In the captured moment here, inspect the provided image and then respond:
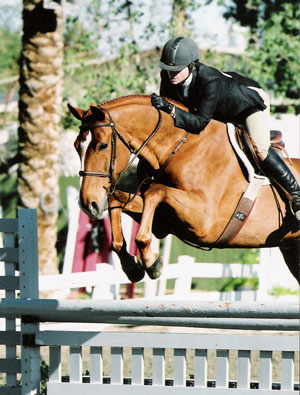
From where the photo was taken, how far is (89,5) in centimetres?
948

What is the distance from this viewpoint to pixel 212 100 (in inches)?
140

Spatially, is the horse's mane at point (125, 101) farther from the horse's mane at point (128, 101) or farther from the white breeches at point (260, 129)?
the white breeches at point (260, 129)

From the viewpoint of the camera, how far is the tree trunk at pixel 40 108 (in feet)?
25.7

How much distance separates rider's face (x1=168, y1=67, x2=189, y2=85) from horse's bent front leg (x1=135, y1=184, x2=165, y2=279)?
0.59 m

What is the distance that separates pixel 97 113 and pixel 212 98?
60cm

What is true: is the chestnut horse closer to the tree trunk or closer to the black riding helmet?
the black riding helmet

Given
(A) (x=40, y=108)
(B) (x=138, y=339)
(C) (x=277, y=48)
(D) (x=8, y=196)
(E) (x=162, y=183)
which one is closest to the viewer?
(B) (x=138, y=339)

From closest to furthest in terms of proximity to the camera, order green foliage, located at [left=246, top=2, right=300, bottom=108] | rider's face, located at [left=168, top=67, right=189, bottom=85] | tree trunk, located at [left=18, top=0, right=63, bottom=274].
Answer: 1. rider's face, located at [left=168, top=67, right=189, bottom=85]
2. tree trunk, located at [left=18, top=0, right=63, bottom=274]
3. green foliage, located at [left=246, top=2, right=300, bottom=108]

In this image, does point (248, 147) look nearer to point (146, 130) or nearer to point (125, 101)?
point (146, 130)

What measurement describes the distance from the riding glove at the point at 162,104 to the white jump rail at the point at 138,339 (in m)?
0.90

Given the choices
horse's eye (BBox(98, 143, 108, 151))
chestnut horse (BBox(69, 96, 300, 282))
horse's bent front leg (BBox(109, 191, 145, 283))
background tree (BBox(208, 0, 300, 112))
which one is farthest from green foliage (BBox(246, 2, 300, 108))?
horse's eye (BBox(98, 143, 108, 151))

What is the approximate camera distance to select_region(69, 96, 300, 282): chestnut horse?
3.45 meters

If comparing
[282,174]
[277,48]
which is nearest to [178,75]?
[282,174]

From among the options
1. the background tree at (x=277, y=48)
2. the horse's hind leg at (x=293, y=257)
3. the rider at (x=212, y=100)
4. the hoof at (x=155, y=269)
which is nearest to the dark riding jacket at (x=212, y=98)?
the rider at (x=212, y=100)
